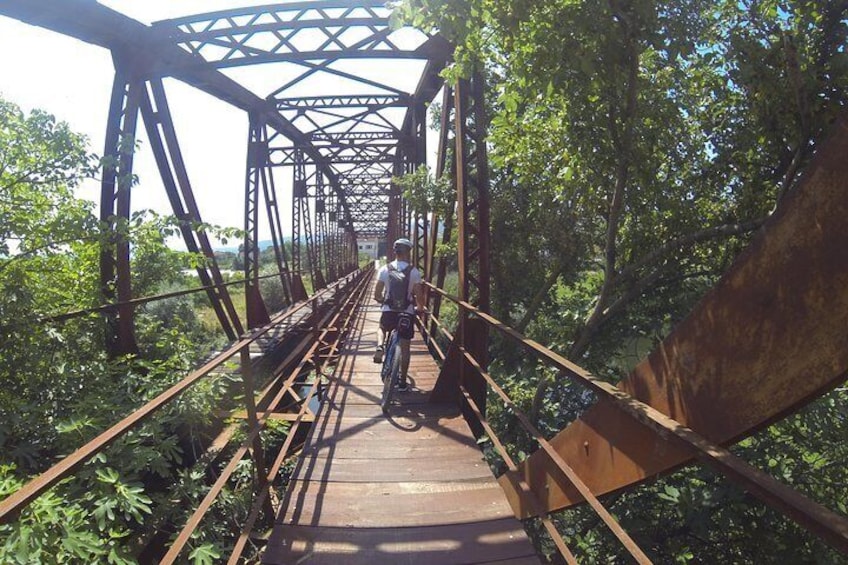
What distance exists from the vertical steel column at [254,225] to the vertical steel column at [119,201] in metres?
3.77

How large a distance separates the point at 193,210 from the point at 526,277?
6.94 metres

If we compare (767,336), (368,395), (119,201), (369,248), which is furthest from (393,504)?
(369,248)

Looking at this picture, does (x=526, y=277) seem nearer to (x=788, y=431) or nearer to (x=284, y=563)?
(x=788, y=431)

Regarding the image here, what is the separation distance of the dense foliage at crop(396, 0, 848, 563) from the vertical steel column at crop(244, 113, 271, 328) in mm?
5510

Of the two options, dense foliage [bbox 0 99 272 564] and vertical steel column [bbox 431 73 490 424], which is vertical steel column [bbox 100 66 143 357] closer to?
dense foliage [bbox 0 99 272 564]

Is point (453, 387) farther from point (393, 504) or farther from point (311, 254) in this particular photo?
point (311, 254)

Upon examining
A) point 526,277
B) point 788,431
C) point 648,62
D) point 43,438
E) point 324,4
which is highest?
point 324,4

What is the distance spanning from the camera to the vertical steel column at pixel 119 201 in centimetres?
510

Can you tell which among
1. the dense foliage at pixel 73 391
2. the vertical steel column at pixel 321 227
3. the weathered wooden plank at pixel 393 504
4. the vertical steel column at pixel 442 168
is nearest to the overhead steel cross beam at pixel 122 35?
the dense foliage at pixel 73 391

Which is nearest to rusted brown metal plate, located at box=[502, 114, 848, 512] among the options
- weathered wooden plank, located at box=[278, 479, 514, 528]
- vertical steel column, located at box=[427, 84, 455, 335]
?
weathered wooden plank, located at box=[278, 479, 514, 528]

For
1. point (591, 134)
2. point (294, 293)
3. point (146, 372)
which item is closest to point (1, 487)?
Result: point (146, 372)

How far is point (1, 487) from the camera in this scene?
2.57 metres

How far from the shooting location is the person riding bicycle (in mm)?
4895

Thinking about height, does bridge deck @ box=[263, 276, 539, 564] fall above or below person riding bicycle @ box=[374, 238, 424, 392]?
below
